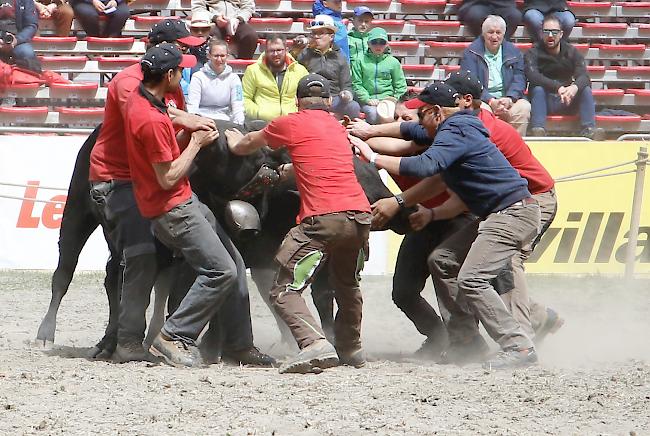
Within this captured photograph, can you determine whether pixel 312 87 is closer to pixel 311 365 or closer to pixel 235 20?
pixel 311 365

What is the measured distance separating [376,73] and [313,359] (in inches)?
288

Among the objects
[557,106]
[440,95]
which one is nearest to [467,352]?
[440,95]

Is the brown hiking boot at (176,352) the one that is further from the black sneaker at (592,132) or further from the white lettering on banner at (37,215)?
the black sneaker at (592,132)

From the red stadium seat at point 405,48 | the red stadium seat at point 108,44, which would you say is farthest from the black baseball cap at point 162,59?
the red stadium seat at point 405,48

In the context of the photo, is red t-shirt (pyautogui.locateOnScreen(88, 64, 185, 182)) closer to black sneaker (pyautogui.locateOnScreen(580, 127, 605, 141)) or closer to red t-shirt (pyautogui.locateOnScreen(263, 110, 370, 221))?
red t-shirt (pyautogui.locateOnScreen(263, 110, 370, 221))

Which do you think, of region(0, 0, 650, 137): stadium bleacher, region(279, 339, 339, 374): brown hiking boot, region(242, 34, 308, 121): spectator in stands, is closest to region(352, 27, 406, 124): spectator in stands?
region(242, 34, 308, 121): spectator in stands

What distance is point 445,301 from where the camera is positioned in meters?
7.31

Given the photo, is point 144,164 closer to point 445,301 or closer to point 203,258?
point 203,258

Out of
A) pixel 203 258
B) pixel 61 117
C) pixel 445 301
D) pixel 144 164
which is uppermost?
pixel 144 164

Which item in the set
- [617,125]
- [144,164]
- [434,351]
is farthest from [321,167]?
[617,125]

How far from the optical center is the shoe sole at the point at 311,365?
21.0ft

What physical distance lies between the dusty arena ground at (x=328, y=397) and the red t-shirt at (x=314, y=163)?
980mm

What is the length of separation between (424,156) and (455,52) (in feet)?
31.2

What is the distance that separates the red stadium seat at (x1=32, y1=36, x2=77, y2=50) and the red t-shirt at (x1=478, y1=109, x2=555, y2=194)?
348 inches
